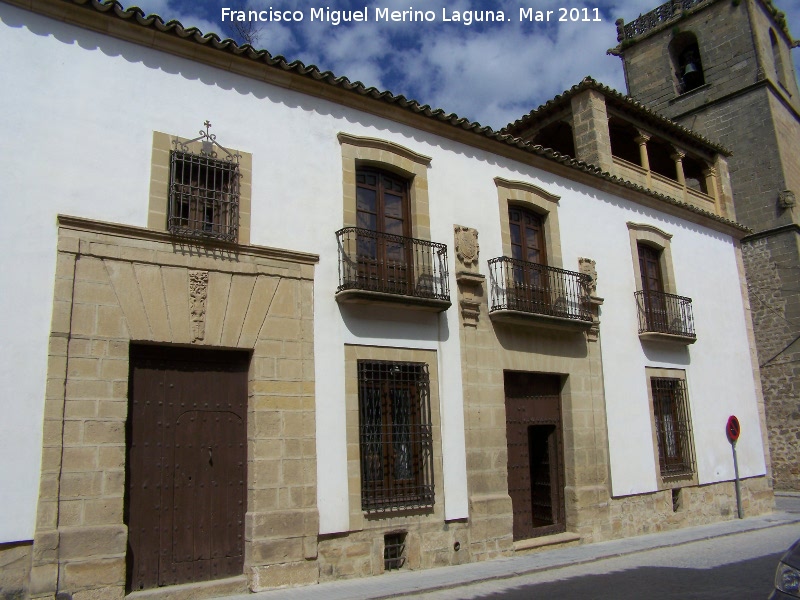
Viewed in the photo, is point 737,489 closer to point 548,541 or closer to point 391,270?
point 548,541

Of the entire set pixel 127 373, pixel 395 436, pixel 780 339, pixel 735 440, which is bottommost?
pixel 735 440

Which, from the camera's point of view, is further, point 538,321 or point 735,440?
point 735,440

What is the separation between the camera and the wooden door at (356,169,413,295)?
8.88 m

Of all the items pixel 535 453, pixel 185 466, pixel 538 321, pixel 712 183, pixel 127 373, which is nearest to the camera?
pixel 127 373

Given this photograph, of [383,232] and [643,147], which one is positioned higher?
[643,147]

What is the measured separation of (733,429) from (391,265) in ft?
28.5

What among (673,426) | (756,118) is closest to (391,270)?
(673,426)

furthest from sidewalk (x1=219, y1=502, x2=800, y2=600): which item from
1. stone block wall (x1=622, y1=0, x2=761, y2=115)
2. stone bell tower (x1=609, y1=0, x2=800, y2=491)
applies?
stone block wall (x1=622, y1=0, x2=761, y2=115)

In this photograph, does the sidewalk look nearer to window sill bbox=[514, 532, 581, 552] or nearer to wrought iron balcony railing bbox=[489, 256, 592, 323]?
window sill bbox=[514, 532, 581, 552]

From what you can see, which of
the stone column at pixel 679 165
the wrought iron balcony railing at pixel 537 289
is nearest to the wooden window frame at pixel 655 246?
the wrought iron balcony railing at pixel 537 289

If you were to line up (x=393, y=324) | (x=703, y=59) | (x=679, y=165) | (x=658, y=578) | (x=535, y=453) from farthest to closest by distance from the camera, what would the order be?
(x=703, y=59)
(x=679, y=165)
(x=535, y=453)
(x=393, y=324)
(x=658, y=578)

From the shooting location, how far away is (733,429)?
1359cm

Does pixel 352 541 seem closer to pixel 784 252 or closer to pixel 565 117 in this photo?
pixel 565 117

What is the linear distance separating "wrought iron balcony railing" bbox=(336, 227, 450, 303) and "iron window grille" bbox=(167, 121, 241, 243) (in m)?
1.43
